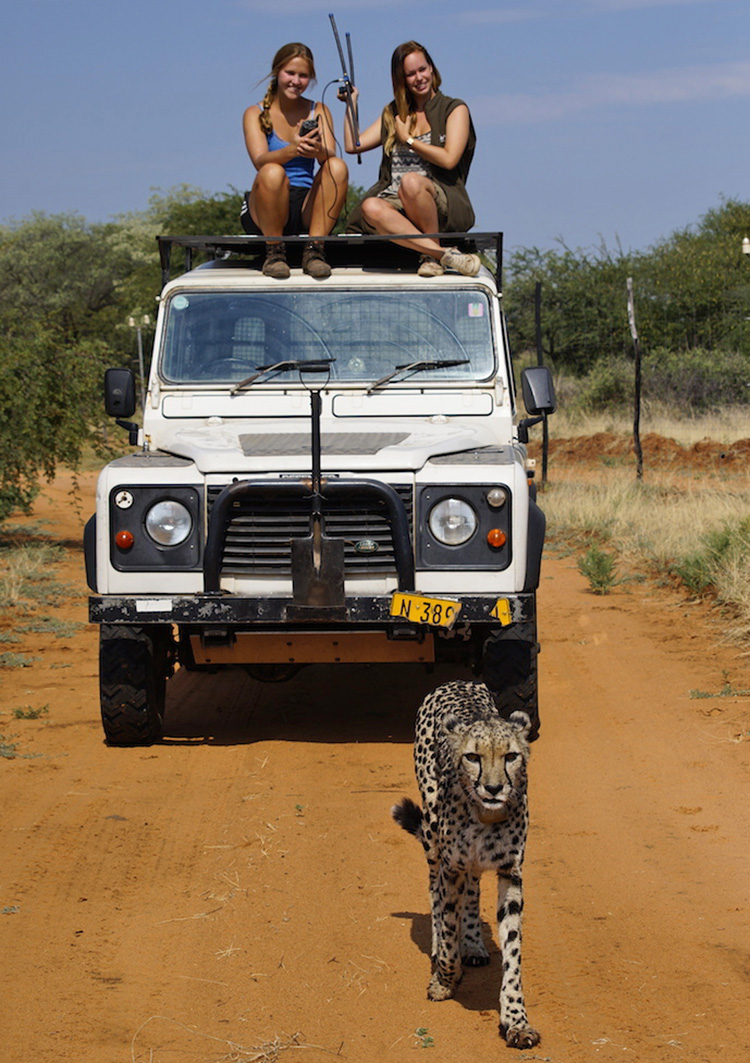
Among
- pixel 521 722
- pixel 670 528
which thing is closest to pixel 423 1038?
pixel 521 722

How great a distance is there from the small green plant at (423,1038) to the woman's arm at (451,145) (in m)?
5.13

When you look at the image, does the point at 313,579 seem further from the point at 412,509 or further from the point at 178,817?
the point at 178,817

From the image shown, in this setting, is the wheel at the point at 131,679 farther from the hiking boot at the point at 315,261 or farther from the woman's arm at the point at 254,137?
the woman's arm at the point at 254,137

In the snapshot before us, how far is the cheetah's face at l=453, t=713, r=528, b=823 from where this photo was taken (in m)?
3.39

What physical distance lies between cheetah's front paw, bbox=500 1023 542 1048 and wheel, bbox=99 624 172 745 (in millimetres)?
3131

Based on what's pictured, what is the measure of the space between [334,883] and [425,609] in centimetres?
142

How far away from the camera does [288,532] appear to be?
5867 mm

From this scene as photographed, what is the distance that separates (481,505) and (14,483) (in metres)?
8.64

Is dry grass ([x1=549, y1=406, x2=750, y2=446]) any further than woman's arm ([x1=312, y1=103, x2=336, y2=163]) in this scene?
Yes

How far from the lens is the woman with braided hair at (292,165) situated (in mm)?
7152

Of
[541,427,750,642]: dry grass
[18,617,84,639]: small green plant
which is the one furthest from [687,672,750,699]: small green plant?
[18,617,84,639]: small green plant

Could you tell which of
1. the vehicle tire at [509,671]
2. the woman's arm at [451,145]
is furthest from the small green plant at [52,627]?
the vehicle tire at [509,671]

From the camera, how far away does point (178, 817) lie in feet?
17.7

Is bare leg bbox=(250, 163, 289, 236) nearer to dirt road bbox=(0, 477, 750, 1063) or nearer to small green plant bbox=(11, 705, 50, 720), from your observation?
dirt road bbox=(0, 477, 750, 1063)
